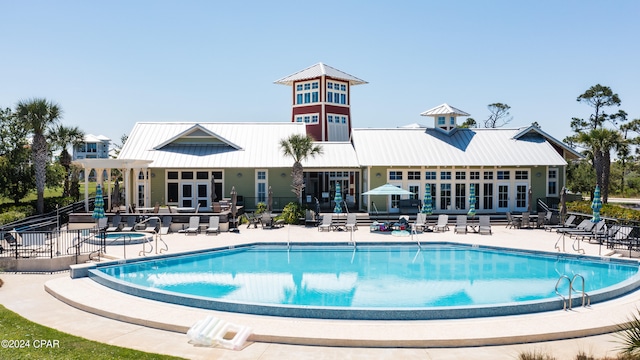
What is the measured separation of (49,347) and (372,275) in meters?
9.66

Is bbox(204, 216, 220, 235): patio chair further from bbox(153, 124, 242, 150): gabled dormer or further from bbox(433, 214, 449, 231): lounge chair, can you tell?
bbox(433, 214, 449, 231): lounge chair

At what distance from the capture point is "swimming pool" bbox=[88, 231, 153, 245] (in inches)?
754

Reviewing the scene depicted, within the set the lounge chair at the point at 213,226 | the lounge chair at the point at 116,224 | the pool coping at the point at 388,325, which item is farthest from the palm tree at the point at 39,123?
the pool coping at the point at 388,325

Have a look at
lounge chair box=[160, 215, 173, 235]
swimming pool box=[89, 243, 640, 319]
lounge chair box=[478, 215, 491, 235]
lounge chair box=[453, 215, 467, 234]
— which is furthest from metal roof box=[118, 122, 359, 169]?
swimming pool box=[89, 243, 640, 319]

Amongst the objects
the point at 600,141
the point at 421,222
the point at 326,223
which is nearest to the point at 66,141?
the point at 326,223

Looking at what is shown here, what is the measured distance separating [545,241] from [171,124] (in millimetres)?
23550

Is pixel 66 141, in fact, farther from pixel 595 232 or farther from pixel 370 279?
pixel 595 232

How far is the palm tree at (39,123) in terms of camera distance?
87.4 feet

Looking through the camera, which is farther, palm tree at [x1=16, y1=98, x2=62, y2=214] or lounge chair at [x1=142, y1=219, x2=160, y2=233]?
palm tree at [x1=16, y1=98, x2=62, y2=214]

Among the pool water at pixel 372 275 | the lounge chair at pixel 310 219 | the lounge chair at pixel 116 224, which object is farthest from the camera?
the lounge chair at pixel 310 219

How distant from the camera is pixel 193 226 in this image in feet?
75.8

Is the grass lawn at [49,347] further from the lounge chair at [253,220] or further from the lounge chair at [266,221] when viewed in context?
the lounge chair at [253,220]

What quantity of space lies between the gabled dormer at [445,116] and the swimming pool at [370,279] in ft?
43.9

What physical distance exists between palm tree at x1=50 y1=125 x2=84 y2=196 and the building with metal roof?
4.02 m
